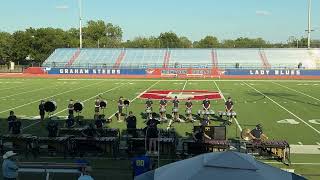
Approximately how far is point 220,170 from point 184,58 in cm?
6729

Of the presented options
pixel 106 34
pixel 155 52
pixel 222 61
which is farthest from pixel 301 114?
pixel 106 34

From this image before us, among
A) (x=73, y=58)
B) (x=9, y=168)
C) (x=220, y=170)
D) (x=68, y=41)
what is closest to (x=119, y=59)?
(x=73, y=58)

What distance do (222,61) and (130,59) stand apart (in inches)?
549

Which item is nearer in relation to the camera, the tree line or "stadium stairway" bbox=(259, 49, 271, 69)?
"stadium stairway" bbox=(259, 49, 271, 69)

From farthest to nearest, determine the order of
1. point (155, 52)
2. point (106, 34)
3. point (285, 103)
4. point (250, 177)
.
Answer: point (106, 34) → point (155, 52) → point (285, 103) → point (250, 177)

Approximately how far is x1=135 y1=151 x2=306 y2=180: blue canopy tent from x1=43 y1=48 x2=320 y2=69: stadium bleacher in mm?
60822

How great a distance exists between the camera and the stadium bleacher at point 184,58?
226 ft

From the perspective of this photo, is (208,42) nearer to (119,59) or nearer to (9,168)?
(119,59)

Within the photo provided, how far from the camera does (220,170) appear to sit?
571cm

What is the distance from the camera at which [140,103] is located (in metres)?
28.8

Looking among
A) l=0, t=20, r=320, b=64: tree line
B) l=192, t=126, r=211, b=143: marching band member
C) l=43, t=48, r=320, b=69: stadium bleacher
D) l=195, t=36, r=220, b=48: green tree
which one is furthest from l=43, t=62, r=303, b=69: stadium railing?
l=195, t=36, r=220, b=48: green tree

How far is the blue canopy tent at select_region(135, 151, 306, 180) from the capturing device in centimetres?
564

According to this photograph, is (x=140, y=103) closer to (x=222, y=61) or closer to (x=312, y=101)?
(x=312, y=101)

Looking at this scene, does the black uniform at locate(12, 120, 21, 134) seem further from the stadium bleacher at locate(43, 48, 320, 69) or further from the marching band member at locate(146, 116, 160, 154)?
the stadium bleacher at locate(43, 48, 320, 69)
